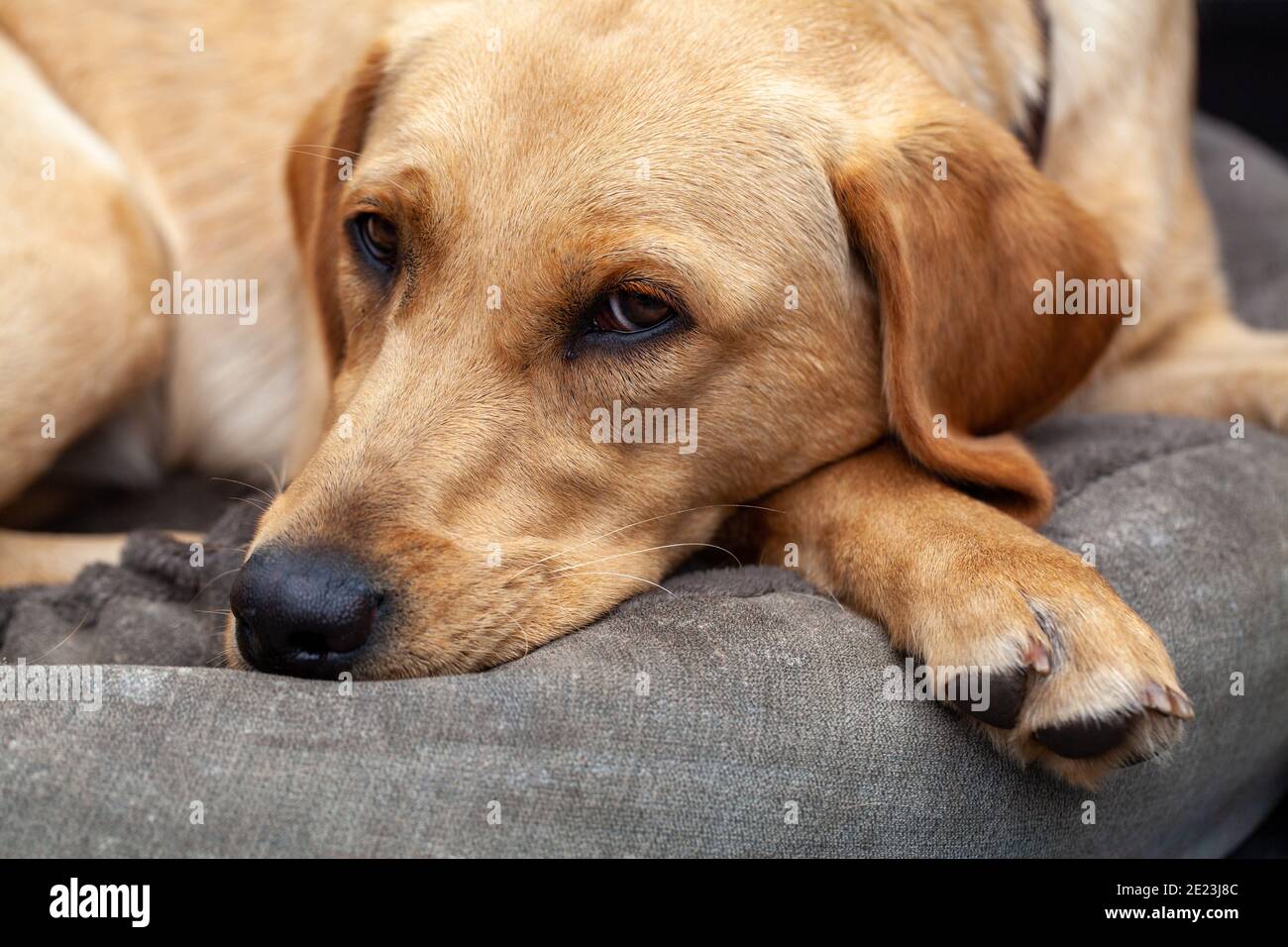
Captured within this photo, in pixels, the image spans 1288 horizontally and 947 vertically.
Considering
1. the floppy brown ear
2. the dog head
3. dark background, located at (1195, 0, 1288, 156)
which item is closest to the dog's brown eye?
the dog head

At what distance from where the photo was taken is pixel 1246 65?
5676 millimetres

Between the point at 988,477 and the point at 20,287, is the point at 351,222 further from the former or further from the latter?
the point at 988,477

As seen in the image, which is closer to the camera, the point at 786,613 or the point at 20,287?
the point at 786,613

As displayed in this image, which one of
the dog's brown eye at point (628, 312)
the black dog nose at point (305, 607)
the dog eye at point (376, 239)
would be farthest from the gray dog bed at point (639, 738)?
the dog eye at point (376, 239)

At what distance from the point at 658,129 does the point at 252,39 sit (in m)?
1.79

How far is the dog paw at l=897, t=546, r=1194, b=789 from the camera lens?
1.86m

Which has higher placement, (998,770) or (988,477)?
(988,477)

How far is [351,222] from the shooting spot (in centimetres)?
250

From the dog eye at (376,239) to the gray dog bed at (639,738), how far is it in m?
0.68

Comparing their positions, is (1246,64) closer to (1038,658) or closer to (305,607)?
(1038,658)
